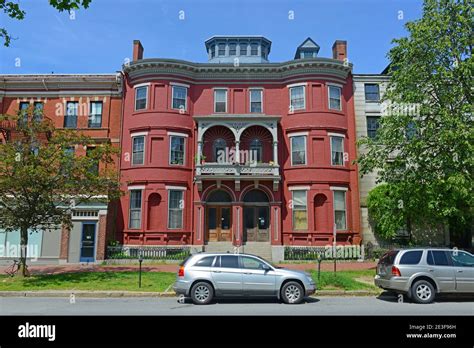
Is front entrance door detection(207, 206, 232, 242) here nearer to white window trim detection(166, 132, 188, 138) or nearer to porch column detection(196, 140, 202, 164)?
porch column detection(196, 140, 202, 164)

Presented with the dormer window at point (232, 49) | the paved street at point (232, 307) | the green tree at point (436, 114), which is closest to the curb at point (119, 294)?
the paved street at point (232, 307)

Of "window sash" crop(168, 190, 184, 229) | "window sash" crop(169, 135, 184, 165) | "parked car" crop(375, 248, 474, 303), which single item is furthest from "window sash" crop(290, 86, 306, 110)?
"parked car" crop(375, 248, 474, 303)

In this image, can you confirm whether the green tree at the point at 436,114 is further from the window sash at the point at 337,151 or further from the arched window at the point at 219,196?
the arched window at the point at 219,196

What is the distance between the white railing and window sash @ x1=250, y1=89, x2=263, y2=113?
14.5 ft

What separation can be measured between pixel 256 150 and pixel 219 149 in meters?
2.60

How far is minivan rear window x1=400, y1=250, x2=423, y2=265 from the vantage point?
1216 cm

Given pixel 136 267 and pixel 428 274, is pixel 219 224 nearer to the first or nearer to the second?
pixel 136 267

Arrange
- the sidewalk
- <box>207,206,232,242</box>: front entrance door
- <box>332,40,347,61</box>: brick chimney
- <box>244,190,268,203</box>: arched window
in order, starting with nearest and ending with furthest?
the sidewalk → <box>207,206,232,242</box>: front entrance door → <box>244,190,268,203</box>: arched window → <box>332,40,347,61</box>: brick chimney

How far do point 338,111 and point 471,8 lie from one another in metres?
10.7

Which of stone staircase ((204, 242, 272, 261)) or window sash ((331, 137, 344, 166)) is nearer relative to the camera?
stone staircase ((204, 242, 272, 261))

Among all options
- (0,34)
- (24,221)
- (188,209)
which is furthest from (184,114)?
(0,34)

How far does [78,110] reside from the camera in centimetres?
2752

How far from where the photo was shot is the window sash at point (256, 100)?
1070 inches
